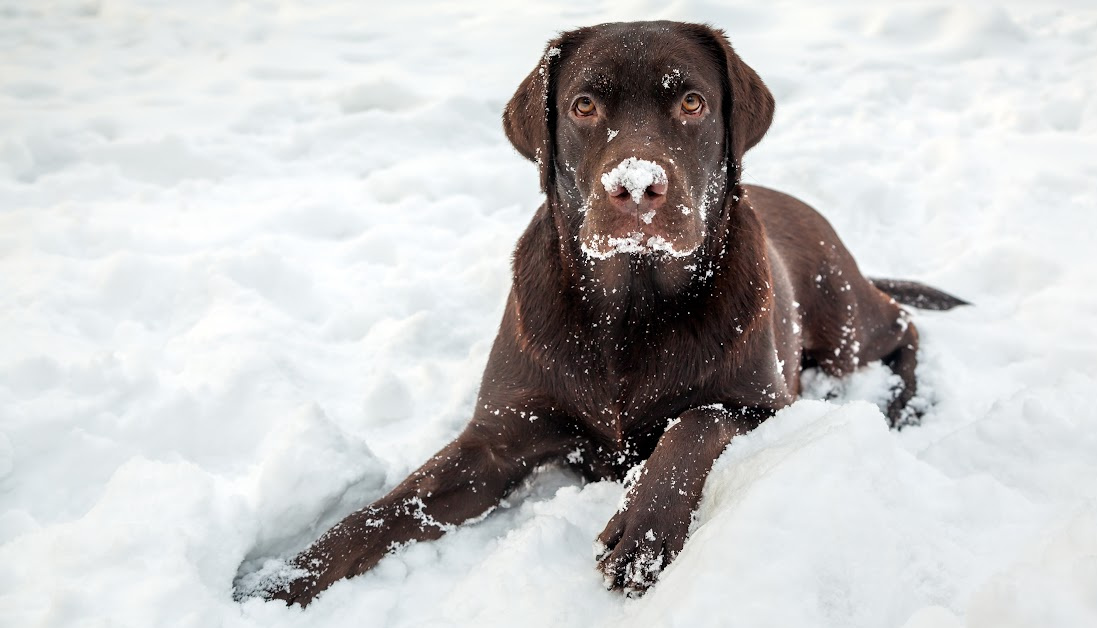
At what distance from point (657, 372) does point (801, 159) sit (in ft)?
10.3

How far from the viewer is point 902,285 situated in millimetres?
3951

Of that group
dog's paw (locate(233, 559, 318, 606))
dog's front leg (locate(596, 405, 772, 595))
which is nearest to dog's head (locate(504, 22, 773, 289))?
dog's front leg (locate(596, 405, 772, 595))

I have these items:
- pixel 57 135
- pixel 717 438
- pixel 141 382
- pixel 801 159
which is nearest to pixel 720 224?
pixel 717 438

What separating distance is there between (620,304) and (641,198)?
0.45 meters

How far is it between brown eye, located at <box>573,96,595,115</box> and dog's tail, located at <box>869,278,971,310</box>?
2139 mm

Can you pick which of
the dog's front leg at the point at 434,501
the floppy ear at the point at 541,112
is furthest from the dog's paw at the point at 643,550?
the floppy ear at the point at 541,112

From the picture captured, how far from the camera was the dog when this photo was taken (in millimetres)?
2252

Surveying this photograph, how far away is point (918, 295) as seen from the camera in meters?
3.93

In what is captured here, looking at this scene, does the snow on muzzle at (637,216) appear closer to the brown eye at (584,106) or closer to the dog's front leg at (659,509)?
the brown eye at (584,106)

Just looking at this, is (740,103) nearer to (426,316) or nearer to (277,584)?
(426,316)

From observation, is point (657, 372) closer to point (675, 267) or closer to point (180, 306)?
point (675, 267)

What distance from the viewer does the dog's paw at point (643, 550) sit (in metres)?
2.00

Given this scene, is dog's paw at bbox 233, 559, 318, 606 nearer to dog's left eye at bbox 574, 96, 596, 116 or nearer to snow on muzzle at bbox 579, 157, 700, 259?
snow on muzzle at bbox 579, 157, 700, 259

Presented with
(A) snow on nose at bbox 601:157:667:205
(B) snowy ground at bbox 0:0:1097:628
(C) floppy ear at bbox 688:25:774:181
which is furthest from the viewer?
(C) floppy ear at bbox 688:25:774:181
